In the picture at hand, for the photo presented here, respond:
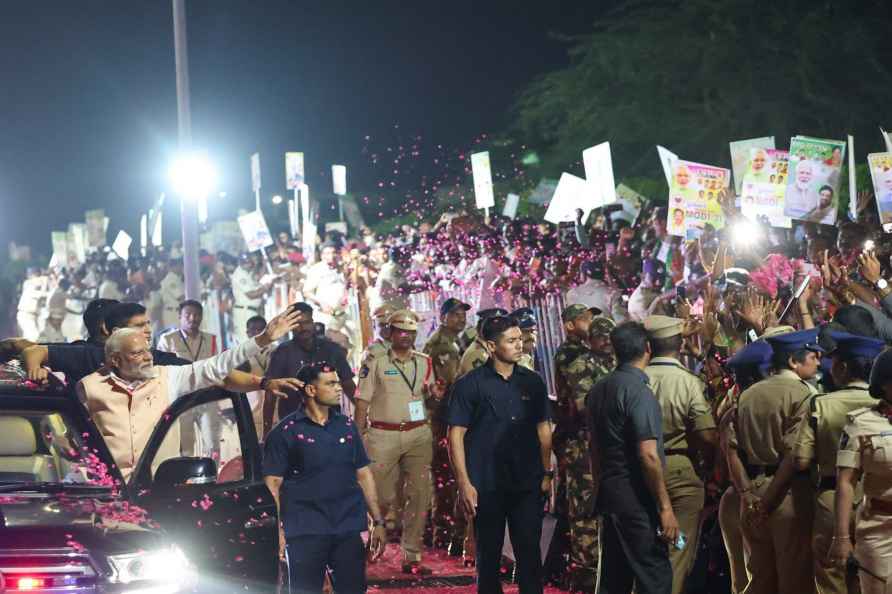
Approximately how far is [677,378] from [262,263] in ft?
61.3

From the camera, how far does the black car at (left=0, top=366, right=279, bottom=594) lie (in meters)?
5.29

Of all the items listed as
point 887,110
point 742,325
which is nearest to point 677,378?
point 742,325

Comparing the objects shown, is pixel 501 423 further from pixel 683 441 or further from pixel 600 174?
pixel 600 174

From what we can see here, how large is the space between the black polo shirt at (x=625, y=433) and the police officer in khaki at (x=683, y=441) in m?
0.31

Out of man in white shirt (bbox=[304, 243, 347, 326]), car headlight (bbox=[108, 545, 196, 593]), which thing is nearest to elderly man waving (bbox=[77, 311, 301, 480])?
car headlight (bbox=[108, 545, 196, 593])

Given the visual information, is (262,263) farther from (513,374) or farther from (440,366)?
(513,374)

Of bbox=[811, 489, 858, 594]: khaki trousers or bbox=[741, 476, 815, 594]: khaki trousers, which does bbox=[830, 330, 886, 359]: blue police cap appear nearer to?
bbox=[811, 489, 858, 594]: khaki trousers

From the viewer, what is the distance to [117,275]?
1167 inches

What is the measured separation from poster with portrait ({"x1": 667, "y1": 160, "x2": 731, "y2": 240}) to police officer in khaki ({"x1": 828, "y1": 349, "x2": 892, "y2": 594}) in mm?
7628

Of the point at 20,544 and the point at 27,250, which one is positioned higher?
the point at 27,250

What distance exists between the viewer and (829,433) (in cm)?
652

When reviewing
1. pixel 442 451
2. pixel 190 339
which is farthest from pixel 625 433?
pixel 190 339

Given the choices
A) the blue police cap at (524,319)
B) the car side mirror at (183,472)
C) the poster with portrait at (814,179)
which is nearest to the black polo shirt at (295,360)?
the blue police cap at (524,319)

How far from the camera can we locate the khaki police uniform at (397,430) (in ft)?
37.1
